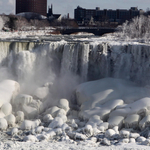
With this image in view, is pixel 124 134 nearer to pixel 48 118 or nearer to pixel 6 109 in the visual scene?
pixel 48 118

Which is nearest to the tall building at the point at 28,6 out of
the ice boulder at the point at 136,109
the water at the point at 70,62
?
the water at the point at 70,62

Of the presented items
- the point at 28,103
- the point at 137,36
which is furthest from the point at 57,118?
the point at 137,36

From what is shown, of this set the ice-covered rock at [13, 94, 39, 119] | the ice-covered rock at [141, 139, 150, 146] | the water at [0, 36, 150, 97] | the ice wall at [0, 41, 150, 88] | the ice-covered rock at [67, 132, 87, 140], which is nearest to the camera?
the ice-covered rock at [141, 139, 150, 146]

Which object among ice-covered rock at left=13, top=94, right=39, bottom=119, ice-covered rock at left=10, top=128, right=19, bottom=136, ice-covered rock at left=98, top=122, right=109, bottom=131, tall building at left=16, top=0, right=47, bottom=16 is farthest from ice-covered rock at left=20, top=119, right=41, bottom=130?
tall building at left=16, top=0, right=47, bottom=16

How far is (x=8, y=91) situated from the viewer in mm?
19312

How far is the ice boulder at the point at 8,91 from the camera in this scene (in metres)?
18.6

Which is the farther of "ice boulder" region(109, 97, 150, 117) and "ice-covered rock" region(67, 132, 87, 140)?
"ice boulder" region(109, 97, 150, 117)

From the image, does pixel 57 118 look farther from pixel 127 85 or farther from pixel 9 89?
pixel 127 85

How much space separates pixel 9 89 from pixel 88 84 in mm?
5523

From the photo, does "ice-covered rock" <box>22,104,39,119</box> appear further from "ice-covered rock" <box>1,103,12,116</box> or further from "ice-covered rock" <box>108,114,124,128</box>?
"ice-covered rock" <box>108,114,124,128</box>

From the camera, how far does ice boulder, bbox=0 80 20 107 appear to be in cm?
1859

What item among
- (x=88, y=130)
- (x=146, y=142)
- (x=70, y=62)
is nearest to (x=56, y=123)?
(x=88, y=130)

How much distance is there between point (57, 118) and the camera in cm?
1634

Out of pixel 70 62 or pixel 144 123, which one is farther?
pixel 70 62
